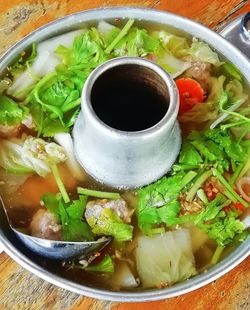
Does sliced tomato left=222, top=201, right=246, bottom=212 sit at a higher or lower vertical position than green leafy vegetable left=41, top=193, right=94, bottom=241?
lower

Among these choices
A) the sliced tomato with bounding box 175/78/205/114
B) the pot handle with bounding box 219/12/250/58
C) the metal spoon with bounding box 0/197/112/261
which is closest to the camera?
the metal spoon with bounding box 0/197/112/261

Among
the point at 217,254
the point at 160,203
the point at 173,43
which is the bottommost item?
the point at 217,254

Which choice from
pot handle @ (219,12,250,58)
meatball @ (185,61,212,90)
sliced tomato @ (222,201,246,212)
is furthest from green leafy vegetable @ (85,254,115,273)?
pot handle @ (219,12,250,58)

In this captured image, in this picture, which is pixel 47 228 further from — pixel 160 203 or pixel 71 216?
pixel 160 203

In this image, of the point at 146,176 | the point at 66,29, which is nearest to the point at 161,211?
the point at 146,176

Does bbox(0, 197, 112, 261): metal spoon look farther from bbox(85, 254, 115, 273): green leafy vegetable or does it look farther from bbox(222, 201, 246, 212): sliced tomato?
bbox(222, 201, 246, 212): sliced tomato

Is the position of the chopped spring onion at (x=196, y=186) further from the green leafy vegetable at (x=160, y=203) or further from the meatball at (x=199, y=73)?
the meatball at (x=199, y=73)

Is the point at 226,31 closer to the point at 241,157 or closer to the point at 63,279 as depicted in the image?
the point at 241,157

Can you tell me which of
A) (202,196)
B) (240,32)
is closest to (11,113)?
(202,196)
